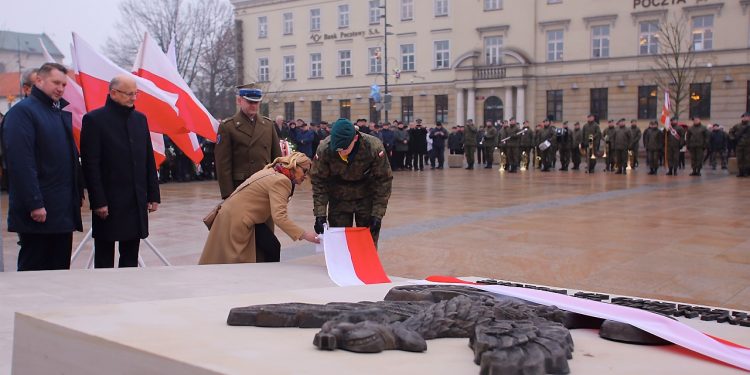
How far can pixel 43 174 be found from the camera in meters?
5.18

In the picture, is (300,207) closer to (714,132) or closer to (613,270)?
(613,270)

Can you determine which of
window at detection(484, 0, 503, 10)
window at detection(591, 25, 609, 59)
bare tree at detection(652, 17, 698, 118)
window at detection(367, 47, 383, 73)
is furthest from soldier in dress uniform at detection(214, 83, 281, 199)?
window at detection(367, 47, 383, 73)

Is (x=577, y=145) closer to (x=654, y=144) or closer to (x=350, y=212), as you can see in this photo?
(x=654, y=144)

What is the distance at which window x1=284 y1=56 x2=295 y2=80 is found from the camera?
55312mm

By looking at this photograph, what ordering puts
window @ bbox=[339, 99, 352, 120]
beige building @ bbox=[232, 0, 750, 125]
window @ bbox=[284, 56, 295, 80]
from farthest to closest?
window @ bbox=[284, 56, 295, 80], window @ bbox=[339, 99, 352, 120], beige building @ bbox=[232, 0, 750, 125]

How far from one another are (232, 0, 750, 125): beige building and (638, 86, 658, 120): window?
55mm

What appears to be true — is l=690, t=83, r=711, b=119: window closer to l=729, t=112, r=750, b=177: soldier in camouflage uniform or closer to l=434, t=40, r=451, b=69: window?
l=434, t=40, r=451, b=69: window

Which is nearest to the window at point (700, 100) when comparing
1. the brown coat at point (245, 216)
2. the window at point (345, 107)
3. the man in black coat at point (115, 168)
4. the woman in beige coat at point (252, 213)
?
the window at point (345, 107)

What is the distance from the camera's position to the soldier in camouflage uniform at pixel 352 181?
5812mm

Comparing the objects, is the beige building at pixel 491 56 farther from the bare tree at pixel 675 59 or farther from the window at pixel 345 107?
the bare tree at pixel 675 59

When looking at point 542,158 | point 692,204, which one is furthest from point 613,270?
point 542,158

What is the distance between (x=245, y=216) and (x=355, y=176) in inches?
38.0

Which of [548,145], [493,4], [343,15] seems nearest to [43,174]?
[548,145]

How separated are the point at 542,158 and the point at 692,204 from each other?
1266cm
